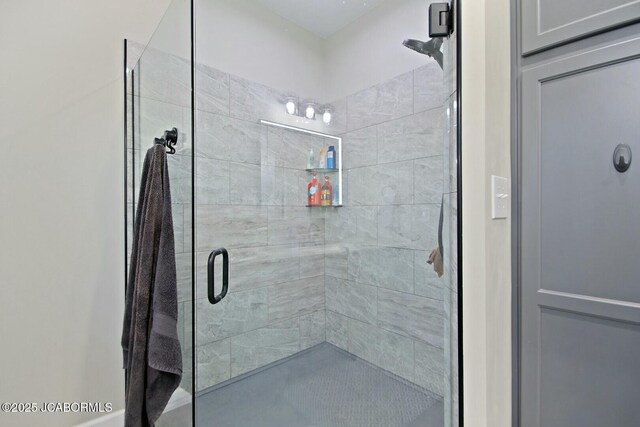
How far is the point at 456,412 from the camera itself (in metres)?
0.85

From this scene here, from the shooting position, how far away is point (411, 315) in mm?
1462

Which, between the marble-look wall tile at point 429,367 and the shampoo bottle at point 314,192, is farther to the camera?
the shampoo bottle at point 314,192

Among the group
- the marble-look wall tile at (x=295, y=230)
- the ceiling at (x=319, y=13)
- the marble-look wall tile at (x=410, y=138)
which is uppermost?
the ceiling at (x=319, y=13)

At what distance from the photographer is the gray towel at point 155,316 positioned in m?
0.96

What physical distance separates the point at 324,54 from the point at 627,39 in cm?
126

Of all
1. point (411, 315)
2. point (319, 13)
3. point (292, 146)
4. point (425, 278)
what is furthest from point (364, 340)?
point (319, 13)

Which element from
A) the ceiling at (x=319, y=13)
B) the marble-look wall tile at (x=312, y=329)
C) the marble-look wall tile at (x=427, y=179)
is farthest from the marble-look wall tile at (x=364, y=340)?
the ceiling at (x=319, y=13)

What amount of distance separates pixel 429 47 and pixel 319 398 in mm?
1646

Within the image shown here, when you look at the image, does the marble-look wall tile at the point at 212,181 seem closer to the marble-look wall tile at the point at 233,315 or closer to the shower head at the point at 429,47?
the marble-look wall tile at the point at 233,315

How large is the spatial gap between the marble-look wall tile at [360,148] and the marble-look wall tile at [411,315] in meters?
0.72

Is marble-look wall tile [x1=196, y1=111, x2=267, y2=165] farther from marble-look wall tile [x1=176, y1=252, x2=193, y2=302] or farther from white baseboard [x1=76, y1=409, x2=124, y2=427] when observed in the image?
white baseboard [x1=76, y1=409, x2=124, y2=427]

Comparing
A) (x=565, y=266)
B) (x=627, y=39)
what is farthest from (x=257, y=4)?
(x=565, y=266)

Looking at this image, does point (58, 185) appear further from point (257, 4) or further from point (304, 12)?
point (304, 12)

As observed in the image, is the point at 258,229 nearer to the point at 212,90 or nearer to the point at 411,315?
the point at 212,90
